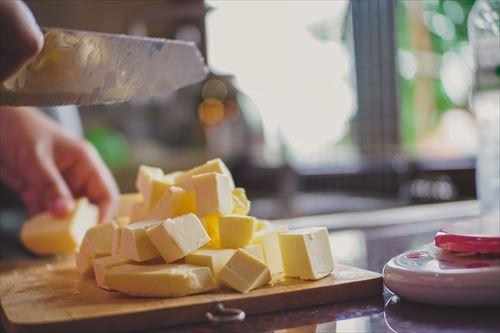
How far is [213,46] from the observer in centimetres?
276

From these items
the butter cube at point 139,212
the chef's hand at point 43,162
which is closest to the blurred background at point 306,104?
the chef's hand at point 43,162

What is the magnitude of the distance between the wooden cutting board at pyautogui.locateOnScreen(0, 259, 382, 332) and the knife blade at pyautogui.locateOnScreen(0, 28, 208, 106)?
30 cm

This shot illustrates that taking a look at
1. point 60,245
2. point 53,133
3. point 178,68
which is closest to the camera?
point 178,68

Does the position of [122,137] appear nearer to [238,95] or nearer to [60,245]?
[238,95]

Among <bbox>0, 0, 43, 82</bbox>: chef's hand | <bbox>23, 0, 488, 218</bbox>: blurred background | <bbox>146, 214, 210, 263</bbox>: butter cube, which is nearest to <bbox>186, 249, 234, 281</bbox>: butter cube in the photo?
<bbox>146, 214, 210, 263</bbox>: butter cube

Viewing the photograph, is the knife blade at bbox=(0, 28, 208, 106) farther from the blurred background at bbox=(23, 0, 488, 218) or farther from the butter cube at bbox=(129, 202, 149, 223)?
the blurred background at bbox=(23, 0, 488, 218)

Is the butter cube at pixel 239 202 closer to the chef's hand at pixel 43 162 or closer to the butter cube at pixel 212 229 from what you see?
the butter cube at pixel 212 229

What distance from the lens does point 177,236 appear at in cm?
78

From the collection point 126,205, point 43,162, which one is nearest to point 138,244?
point 126,205

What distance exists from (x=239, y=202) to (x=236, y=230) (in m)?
0.09

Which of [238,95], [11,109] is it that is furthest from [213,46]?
[11,109]

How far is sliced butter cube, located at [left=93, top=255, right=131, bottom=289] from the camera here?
85 cm

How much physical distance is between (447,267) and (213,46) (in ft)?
7.16

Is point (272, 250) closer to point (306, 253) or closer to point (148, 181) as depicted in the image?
point (306, 253)
